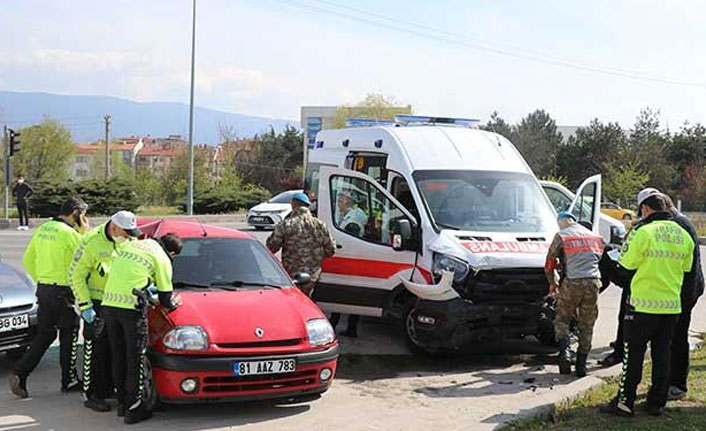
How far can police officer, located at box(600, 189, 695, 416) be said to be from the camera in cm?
632

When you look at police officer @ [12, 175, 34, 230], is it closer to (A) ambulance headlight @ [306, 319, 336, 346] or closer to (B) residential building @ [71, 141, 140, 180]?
(A) ambulance headlight @ [306, 319, 336, 346]

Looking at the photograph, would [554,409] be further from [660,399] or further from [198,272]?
[198,272]

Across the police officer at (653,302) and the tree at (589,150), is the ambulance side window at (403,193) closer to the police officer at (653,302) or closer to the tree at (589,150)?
the police officer at (653,302)

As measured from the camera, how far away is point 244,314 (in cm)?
657

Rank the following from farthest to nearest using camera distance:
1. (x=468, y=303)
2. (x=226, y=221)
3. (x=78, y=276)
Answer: (x=226, y=221)
(x=468, y=303)
(x=78, y=276)

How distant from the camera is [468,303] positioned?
26.9ft

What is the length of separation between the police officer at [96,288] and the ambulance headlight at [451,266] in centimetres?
331

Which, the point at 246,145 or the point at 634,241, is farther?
the point at 246,145

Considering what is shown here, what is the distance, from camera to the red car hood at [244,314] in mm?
6352

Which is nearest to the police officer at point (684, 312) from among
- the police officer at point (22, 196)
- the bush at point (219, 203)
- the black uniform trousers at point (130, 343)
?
the black uniform trousers at point (130, 343)

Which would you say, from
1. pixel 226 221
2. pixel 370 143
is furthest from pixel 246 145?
pixel 370 143

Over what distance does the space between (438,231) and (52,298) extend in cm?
403

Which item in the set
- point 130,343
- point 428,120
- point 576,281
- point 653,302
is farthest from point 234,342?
point 428,120

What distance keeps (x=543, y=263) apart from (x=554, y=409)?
215 centimetres
